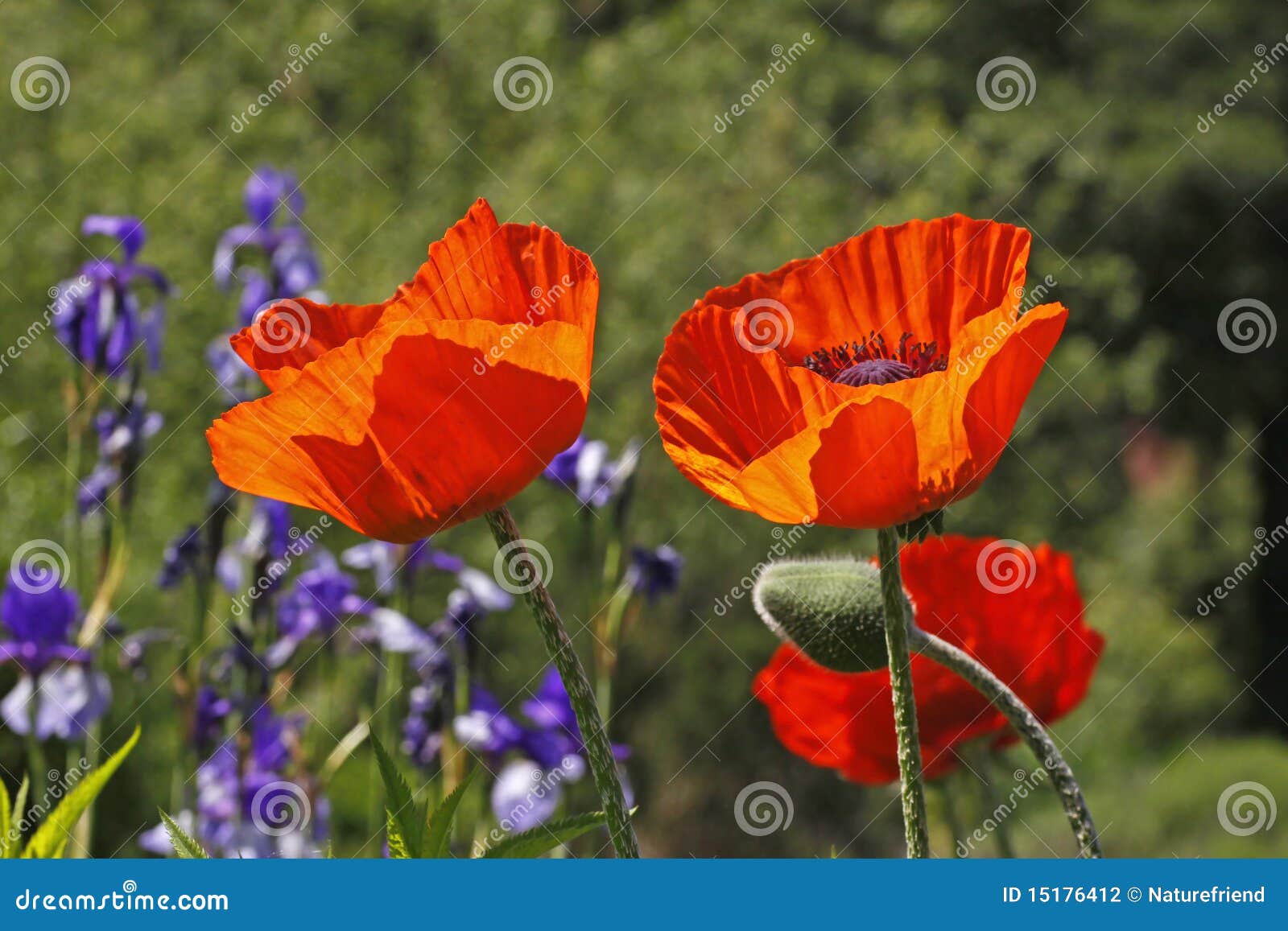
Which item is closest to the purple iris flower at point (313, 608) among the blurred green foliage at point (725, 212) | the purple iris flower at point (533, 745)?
the purple iris flower at point (533, 745)

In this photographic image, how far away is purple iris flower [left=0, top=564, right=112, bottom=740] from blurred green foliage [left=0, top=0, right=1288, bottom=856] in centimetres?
203

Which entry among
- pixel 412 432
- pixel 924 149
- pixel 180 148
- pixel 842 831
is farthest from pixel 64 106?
pixel 412 432

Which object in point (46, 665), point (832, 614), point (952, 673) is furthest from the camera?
point (46, 665)

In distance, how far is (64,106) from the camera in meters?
4.46

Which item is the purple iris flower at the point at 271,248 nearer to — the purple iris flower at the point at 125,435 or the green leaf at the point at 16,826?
the purple iris flower at the point at 125,435

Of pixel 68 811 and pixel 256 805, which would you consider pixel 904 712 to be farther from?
pixel 256 805

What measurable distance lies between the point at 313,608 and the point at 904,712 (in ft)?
3.55

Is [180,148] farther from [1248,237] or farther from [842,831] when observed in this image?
[1248,237]

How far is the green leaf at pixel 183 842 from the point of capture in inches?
17.1

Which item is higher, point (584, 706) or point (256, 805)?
point (256, 805)

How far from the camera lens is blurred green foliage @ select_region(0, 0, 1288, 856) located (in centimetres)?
421

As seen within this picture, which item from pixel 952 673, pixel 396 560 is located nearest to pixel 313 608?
pixel 396 560

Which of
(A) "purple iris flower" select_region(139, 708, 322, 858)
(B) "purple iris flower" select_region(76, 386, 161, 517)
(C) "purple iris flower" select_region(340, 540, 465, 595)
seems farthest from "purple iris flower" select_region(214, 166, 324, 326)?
(A) "purple iris flower" select_region(139, 708, 322, 858)

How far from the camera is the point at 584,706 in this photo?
45cm
